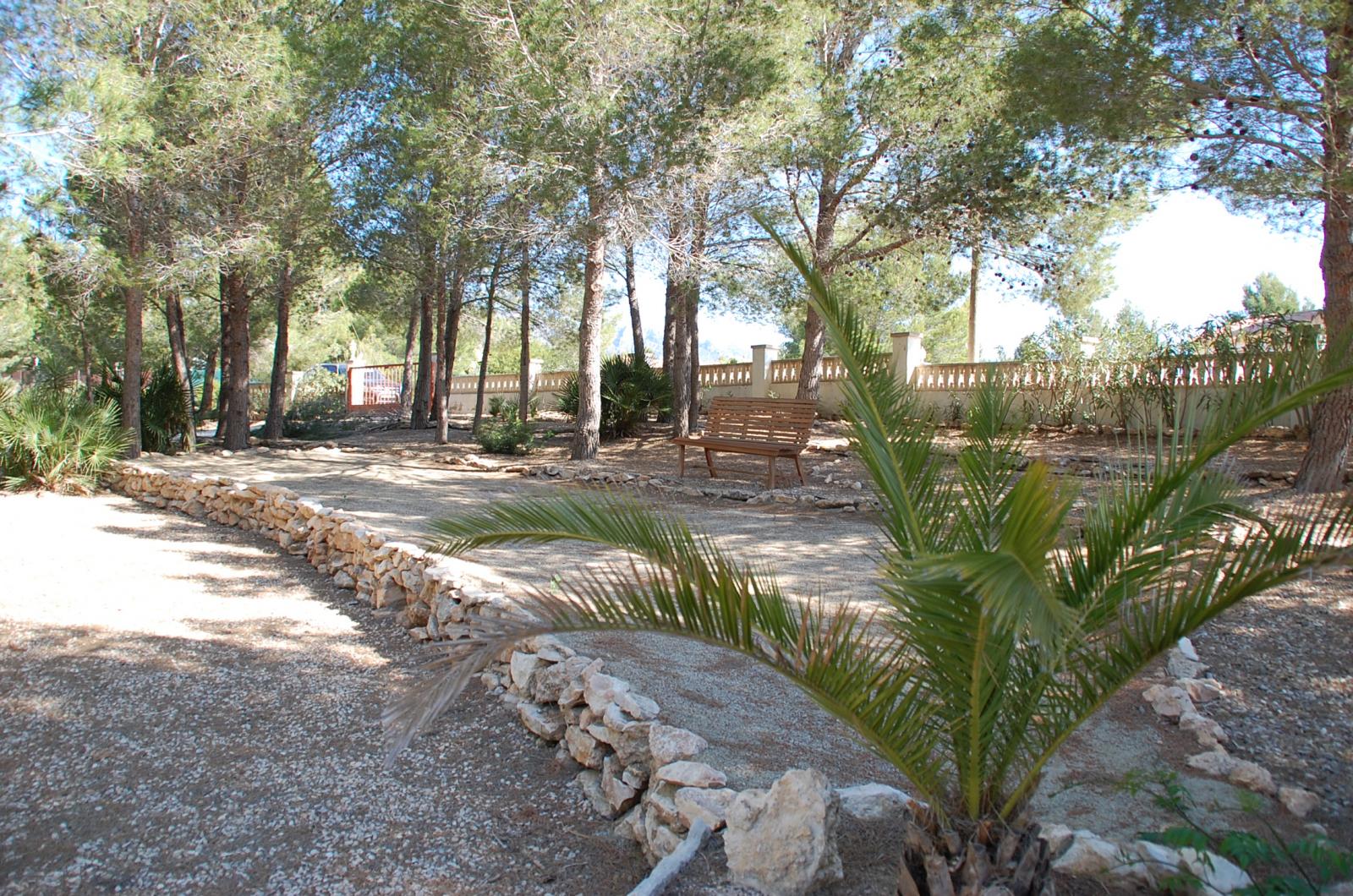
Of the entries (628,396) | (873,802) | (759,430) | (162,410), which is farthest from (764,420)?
(162,410)

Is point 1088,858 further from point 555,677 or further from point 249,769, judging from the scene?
point 249,769

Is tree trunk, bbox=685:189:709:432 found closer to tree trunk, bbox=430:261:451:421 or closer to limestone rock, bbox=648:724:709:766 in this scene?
tree trunk, bbox=430:261:451:421

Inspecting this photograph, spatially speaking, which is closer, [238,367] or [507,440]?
[507,440]

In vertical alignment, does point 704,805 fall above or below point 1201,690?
below

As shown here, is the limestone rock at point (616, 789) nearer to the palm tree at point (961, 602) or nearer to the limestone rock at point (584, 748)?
the limestone rock at point (584, 748)

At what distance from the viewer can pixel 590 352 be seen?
1098cm

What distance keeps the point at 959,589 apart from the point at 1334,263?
22.6ft

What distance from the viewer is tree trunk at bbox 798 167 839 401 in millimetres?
11727

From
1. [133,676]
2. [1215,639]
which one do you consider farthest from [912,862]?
[133,676]

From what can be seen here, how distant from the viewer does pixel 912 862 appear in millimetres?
2018

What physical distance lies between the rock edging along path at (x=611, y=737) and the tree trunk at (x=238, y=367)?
23.4ft

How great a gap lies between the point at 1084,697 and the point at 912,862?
56 centimetres

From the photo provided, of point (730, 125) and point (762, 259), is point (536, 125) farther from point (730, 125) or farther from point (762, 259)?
point (762, 259)

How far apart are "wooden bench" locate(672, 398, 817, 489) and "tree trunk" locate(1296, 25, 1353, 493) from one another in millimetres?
4288
